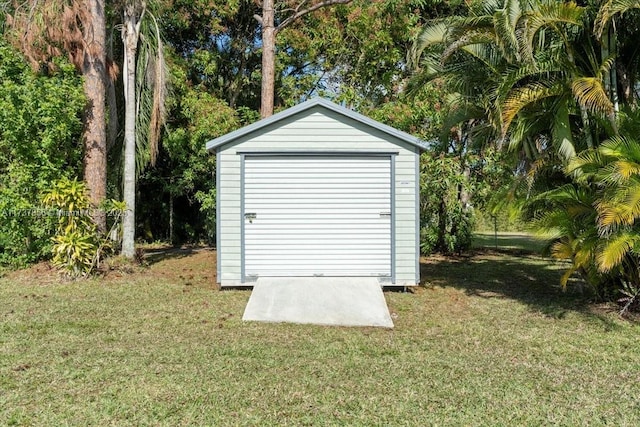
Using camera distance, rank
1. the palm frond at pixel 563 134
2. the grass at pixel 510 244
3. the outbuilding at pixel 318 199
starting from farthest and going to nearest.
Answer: the grass at pixel 510 244 → the outbuilding at pixel 318 199 → the palm frond at pixel 563 134

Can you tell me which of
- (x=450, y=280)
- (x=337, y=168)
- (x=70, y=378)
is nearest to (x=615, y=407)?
(x=70, y=378)

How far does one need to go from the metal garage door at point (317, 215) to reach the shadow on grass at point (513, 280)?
1.61 meters

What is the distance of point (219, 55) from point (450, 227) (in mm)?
9331

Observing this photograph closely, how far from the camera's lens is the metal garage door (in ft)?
25.9

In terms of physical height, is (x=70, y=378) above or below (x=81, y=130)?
below

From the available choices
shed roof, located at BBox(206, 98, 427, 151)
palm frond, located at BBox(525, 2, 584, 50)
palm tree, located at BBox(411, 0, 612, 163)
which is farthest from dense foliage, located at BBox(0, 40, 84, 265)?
palm frond, located at BBox(525, 2, 584, 50)

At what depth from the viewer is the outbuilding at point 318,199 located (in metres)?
7.81

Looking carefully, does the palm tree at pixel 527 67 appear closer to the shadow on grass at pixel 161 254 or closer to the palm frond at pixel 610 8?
the palm frond at pixel 610 8

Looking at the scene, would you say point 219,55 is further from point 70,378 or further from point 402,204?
point 70,378

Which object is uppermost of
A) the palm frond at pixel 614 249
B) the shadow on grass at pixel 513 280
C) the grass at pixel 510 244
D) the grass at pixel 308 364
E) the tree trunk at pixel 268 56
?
the tree trunk at pixel 268 56

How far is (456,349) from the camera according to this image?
4.82 meters

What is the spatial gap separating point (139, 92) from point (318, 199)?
5.78m

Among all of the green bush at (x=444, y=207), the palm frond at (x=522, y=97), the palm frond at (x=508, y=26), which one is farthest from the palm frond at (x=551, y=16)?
the green bush at (x=444, y=207)

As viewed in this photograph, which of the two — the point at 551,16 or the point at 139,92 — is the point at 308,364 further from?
the point at 139,92
